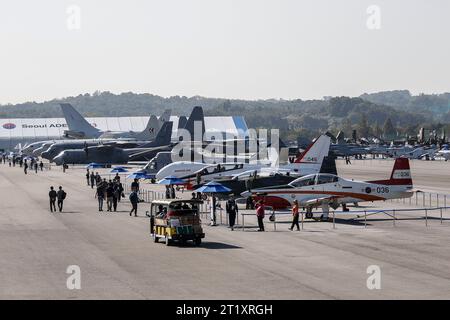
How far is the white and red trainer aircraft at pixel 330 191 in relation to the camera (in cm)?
4259

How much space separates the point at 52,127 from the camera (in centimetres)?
18112

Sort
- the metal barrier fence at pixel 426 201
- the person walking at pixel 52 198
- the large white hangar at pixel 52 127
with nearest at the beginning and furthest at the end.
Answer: the person walking at pixel 52 198
the metal barrier fence at pixel 426 201
the large white hangar at pixel 52 127

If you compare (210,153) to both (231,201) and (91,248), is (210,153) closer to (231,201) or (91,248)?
(231,201)

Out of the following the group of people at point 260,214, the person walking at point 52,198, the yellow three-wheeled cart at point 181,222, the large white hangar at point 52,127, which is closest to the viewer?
the yellow three-wheeled cart at point 181,222

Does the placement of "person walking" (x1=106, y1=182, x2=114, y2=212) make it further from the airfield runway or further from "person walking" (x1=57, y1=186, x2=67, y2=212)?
the airfield runway

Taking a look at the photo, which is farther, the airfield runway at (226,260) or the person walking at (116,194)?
the person walking at (116,194)

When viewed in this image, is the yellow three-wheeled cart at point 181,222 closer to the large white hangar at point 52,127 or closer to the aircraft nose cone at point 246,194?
the aircraft nose cone at point 246,194

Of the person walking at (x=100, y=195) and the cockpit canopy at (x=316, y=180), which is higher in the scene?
the cockpit canopy at (x=316, y=180)

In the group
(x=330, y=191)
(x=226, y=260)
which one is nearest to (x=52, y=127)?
(x=330, y=191)

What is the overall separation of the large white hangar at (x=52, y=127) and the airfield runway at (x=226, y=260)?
135409mm

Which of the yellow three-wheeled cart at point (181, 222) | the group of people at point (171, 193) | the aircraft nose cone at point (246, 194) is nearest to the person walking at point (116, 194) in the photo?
the group of people at point (171, 193)

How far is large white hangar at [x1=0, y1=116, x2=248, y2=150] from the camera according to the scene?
179m
